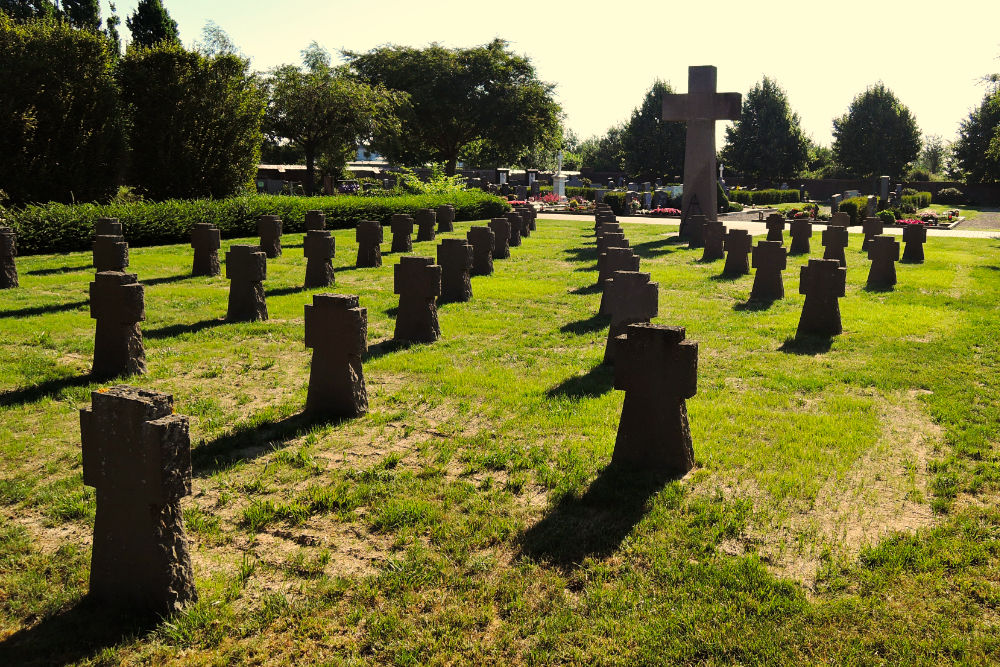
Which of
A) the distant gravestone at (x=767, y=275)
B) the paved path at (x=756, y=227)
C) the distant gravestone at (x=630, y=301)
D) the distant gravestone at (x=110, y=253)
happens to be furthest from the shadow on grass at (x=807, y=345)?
the paved path at (x=756, y=227)

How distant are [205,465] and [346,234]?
1727 centimetres

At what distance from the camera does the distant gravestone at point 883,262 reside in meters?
14.4

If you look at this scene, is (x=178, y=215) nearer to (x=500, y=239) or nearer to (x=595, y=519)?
(x=500, y=239)

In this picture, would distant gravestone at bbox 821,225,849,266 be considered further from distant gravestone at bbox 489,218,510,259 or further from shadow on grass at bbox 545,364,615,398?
shadow on grass at bbox 545,364,615,398

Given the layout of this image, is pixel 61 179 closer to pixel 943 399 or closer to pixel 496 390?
pixel 496 390

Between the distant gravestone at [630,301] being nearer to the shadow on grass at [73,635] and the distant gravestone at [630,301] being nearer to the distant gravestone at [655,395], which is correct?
the distant gravestone at [655,395]

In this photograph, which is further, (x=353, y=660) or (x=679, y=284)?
(x=679, y=284)

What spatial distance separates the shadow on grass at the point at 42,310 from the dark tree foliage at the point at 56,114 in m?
11.5

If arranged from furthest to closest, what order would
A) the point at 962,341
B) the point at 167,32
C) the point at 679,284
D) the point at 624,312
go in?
the point at 167,32, the point at 679,284, the point at 962,341, the point at 624,312

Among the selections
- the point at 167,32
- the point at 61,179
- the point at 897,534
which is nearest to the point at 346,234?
the point at 61,179

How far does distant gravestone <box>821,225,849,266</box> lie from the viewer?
17.2m

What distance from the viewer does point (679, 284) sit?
1484 centimetres

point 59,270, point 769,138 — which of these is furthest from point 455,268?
point 769,138

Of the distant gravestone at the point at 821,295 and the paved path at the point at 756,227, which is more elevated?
the paved path at the point at 756,227
